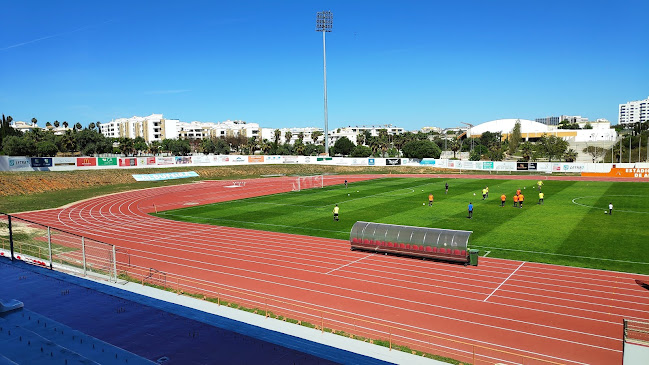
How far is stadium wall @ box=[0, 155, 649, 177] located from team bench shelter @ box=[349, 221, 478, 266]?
50661mm

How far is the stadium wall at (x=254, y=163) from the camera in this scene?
5725 cm

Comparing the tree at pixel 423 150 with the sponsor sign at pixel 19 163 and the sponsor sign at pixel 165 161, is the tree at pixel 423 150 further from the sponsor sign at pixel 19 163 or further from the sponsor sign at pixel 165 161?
the sponsor sign at pixel 19 163

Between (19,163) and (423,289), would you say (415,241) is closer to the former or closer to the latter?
(423,289)

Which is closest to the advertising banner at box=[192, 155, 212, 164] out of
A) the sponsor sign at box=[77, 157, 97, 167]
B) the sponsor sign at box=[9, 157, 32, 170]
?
the sponsor sign at box=[77, 157, 97, 167]

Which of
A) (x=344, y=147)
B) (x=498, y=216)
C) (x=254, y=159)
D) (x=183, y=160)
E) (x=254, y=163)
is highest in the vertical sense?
(x=344, y=147)

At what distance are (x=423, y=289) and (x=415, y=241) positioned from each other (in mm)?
A: 4608

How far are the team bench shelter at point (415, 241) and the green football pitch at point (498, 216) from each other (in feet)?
9.85

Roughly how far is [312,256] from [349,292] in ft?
19.4

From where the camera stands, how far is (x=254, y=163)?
84688 millimetres

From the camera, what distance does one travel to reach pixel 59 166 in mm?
59031

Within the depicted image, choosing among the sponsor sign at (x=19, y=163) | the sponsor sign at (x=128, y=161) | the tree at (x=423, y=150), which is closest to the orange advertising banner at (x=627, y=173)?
the tree at (x=423, y=150)

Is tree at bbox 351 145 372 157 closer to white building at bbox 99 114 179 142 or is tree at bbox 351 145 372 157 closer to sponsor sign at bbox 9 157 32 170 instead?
sponsor sign at bbox 9 157 32 170

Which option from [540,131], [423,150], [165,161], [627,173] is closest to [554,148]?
[423,150]

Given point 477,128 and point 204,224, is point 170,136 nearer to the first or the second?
point 477,128
